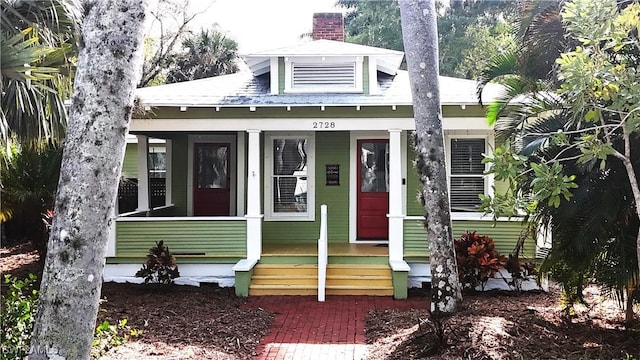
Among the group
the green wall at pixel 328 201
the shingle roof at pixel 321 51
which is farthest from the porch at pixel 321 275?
the shingle roof at pixel 321 51

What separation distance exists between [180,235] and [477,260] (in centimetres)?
529

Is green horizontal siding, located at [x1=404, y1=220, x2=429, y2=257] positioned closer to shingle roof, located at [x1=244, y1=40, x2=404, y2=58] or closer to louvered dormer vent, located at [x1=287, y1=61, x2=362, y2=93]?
louvered dormer vent, located at [x1=287, y1=61, x2=362, y2=93]

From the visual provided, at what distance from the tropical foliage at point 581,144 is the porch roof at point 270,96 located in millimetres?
1659

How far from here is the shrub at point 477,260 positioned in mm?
9266

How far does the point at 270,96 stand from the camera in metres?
10.6

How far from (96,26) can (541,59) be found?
6.52m

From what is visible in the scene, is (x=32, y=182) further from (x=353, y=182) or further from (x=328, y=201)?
(x=353, y=182)

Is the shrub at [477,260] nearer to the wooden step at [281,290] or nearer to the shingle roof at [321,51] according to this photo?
the wooden step at [281,290]

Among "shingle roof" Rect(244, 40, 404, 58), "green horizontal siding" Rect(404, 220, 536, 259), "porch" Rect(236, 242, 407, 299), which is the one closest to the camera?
"porch" Rect(236, 242, 407, 299)

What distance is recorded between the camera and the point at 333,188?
1185 centimetres

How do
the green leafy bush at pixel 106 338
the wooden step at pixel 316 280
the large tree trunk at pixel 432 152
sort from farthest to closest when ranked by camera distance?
the wooden step at pixel 316 280 → the large tree trunk at pixel 432 152 → the green leafy bush at pixel 106 338

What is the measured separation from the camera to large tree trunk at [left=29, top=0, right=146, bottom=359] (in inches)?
128

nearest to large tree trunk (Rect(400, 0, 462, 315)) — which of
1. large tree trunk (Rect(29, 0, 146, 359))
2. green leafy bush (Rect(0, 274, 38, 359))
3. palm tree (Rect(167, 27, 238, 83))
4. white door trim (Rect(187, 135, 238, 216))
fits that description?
large tree trunk (Rect(29, 0, 146, 359))

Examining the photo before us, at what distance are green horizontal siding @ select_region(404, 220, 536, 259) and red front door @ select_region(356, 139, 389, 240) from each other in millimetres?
1779
